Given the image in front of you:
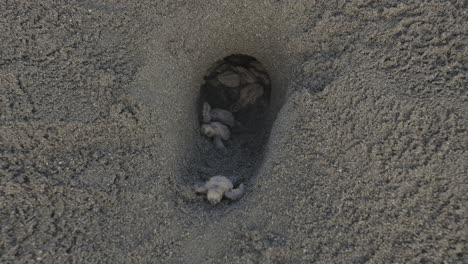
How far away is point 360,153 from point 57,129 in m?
1.17

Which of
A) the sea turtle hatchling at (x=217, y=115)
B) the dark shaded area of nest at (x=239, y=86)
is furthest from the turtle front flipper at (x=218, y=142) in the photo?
the dark shaded area of nest at (x=239, y=86)

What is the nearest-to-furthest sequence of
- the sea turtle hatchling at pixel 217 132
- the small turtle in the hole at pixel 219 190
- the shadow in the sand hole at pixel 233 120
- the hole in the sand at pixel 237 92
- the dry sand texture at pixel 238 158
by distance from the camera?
the dry sand texture at pixel 238 158 < the small turtle in the hole at pixel 219 190 < the shadow in the sand hole at pixel 233 120 < the sea turtle hatchling at pixel 217 132 < the hole in the sand at pixel 237 92

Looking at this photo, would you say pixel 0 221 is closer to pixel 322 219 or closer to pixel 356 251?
pixel 322 219

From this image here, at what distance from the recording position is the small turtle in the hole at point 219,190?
1.76 m

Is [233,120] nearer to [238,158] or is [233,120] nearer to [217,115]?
[217,115]

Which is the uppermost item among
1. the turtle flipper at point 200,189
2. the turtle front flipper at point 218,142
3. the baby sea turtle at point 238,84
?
the baby sea turtle at point 238,84

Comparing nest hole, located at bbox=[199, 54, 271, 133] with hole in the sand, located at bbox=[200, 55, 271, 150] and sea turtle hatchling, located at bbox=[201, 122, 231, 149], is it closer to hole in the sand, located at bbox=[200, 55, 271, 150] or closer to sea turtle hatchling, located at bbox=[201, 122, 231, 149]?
hole in the sand, located at bbox=[200, 55, 271, 150]

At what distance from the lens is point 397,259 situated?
4.98 ft

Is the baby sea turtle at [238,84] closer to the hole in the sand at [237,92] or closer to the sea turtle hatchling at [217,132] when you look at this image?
the hole in the sand at [237,92]

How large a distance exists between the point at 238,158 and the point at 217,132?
0.17m

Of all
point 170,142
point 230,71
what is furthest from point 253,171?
point 230,71

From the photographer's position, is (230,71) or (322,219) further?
(230,71)

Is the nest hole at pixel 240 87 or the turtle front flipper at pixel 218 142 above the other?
the nest hole at pixel 240 87

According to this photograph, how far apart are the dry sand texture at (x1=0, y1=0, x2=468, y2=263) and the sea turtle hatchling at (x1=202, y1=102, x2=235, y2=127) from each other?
139 millimetres
